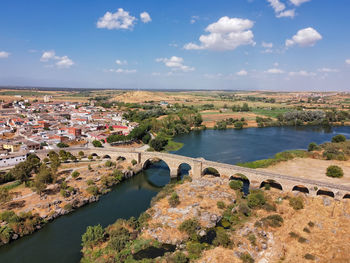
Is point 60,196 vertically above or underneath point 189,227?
underneath

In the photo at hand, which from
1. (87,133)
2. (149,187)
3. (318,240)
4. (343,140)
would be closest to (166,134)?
(87,133)

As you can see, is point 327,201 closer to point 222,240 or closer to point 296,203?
point 296,203

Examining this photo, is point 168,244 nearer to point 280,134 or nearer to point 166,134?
point 166,134

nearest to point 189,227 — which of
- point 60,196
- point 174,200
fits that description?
point 174,200

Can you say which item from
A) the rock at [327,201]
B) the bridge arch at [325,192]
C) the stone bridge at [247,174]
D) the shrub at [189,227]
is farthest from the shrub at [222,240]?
the bridge arch at [325,192]

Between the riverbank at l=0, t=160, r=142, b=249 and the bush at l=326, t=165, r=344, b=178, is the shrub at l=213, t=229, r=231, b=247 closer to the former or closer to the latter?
the riverbank at l=0, t=160, r=142, b=249

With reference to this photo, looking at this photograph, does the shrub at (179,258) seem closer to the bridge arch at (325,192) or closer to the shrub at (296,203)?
the shrub at (296,203)

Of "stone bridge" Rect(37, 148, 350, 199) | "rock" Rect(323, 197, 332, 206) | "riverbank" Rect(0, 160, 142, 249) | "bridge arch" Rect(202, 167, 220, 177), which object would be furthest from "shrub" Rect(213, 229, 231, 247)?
"riverbank" Rect(0, 160, 142, 249)
